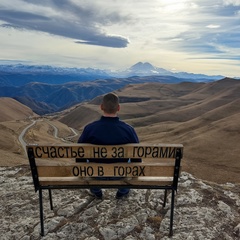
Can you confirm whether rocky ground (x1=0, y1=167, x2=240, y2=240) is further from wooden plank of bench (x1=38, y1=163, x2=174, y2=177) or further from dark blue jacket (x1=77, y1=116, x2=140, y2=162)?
dark blue jacket (x1=77, y1=116, x2=140, y2=162)

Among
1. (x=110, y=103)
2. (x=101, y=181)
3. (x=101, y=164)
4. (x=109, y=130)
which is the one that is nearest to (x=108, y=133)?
(x=109, y=130)

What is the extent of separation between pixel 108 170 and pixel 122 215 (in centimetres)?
185

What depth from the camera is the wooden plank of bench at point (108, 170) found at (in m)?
6.07

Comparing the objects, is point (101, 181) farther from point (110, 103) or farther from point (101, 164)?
point (110, 103)

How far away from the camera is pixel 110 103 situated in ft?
21.0

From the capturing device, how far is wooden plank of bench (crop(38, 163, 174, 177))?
6070 mm

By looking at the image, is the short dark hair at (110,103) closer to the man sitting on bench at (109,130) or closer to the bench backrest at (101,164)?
the man sitting on bench at (109,130)

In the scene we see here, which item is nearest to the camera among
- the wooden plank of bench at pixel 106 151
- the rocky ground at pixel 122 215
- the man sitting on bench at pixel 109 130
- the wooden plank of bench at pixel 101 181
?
the wooden plank of bench at pixel 106 151

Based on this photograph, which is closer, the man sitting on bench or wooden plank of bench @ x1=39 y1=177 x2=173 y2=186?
wooden plank of bench @ x1=39 y1=177 x2=173 y2=186

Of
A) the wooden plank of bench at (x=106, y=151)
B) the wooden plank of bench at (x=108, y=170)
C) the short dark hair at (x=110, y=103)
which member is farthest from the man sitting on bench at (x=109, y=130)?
the wooden plank of bench at (x=106, y=151)

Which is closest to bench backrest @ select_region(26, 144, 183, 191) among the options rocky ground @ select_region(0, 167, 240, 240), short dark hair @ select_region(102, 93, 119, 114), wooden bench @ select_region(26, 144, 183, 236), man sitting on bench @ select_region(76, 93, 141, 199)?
wooden bench @ select_region(26, 144, 183, 236)

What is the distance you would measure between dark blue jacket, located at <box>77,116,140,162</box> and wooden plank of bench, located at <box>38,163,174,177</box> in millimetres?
370

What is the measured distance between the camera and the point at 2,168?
1205 cm

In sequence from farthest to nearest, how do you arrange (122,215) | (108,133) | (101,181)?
(122,215) → (108,133) → (101,181)
